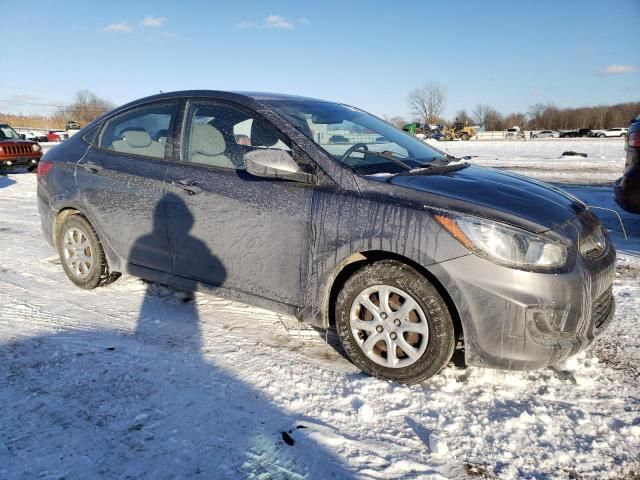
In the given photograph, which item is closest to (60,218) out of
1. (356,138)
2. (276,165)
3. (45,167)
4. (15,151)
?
(45,167)

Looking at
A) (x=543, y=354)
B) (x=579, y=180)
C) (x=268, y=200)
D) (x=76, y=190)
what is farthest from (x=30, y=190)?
(x=579, y=180)

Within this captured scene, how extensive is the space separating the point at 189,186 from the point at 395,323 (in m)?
1.78

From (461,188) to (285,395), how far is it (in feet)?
5.21

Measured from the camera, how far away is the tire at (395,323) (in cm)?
262

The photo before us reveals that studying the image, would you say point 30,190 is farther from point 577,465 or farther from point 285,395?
point 577,465

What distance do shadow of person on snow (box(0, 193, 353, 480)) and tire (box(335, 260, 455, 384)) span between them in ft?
2.05

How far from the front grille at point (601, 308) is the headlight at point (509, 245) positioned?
0.40 metres

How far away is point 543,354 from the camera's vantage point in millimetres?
2521

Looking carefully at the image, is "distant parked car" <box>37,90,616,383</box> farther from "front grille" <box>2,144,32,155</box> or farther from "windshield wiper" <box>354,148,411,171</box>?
"front grille" <box>2,144,32,155</box>

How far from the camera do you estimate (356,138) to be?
340cm

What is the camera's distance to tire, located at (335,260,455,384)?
2.62 meters

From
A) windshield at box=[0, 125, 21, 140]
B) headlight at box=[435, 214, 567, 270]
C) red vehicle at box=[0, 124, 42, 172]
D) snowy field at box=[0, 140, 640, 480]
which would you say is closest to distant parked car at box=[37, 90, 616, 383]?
headlight at box=[435, 214, 567, 270]

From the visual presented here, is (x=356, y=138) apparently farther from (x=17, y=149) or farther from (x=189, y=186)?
(x=17, y=149)

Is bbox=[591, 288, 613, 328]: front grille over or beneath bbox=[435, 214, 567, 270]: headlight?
beneath
